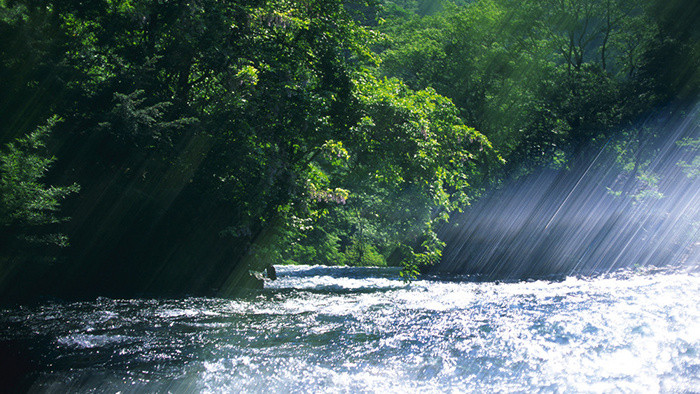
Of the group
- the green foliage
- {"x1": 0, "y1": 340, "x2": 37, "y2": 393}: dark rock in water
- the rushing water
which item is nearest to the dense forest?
the green foliage

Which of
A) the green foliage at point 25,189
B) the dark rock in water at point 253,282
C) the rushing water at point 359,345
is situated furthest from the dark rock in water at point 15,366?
the dark rock in water at point 253,282

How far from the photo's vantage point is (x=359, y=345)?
8.76 metres

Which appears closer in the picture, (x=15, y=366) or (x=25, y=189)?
(x=15, y=366)

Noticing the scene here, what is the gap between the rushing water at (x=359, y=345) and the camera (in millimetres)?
6914

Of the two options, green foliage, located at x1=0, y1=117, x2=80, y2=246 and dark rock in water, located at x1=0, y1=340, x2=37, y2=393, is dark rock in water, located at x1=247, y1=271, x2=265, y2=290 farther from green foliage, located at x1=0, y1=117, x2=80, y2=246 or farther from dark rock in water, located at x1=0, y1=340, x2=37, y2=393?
dark rock in water, located at x1=0, y1=340, x2=37, y2=393

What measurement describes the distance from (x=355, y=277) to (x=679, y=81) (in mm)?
22043

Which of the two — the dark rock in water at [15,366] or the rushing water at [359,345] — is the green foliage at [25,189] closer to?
the rushing water at [359,345]

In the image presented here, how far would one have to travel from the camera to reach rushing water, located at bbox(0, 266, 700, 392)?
691 centimetres

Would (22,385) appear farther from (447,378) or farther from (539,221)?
(539,221)

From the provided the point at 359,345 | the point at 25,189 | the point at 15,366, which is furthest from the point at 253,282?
the point at 15,366

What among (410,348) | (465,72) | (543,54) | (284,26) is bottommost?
(410,348)

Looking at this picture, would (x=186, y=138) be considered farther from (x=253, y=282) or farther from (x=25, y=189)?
(x=253, y=282)

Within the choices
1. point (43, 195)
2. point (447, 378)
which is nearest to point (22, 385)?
point (43, 195)

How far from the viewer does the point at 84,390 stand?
251 inches
